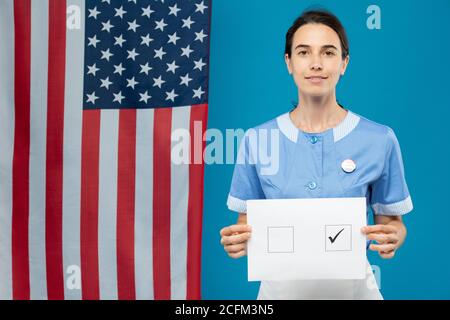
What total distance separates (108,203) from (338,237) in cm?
132

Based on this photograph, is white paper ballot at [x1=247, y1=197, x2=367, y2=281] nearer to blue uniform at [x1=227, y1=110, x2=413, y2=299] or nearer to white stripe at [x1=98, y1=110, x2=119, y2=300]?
blue uniform at [x1=227, y1=110, x2=413, y2=299]

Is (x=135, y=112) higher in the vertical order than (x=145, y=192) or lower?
higher

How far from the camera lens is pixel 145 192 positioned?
279cm

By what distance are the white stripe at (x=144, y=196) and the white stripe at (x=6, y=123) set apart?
0.50 meters

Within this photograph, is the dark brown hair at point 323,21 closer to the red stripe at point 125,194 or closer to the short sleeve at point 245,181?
the short sleeve at point 245,181

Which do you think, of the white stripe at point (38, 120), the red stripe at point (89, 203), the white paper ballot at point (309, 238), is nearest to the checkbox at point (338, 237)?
the white paper ballot at point (309, 238)

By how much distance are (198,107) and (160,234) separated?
0.53m

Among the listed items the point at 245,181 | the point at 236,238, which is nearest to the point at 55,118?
the point at 245,181

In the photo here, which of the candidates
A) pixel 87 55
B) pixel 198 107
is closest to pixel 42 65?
pixel 87 55

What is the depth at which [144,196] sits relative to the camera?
2.79 meters

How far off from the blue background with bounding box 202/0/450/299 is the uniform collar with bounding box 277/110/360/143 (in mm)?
1002
